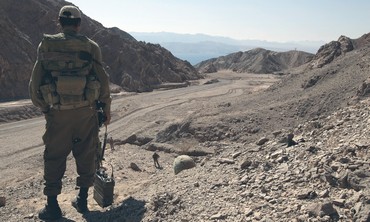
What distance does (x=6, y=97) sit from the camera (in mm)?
29641

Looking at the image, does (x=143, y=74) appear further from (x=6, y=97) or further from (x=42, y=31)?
(x=6, y=97)

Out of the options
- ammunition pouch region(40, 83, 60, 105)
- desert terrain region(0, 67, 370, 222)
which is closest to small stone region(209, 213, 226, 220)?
desert terrain region(0, 67, 370, 222)

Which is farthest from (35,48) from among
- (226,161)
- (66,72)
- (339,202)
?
(339,202)

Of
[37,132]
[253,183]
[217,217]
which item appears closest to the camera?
[217,217]

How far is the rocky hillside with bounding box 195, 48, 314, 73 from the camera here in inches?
3322

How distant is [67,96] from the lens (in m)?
5.79

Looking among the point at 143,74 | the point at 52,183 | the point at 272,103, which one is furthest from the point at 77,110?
the point at 143,74

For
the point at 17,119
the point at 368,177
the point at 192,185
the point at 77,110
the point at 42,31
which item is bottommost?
the point at 17,119

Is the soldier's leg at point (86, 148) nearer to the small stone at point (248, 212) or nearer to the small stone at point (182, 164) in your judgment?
the small stone at point (248, 212)

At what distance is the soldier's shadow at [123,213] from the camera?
233 inches

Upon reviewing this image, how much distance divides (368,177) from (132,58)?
42718 millimetres

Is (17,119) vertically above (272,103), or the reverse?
(272,103)

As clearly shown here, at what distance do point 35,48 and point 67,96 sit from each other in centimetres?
3206

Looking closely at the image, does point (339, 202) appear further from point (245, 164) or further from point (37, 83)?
point (37, 83)
